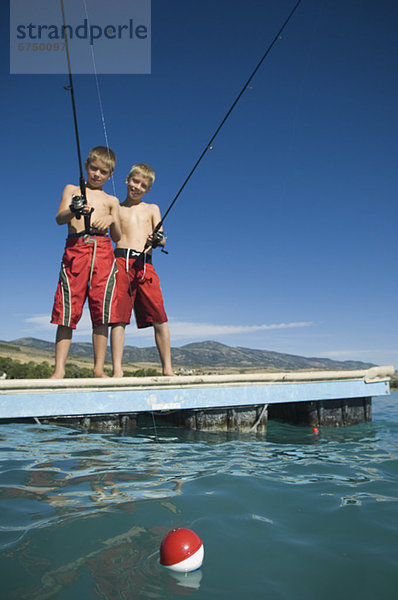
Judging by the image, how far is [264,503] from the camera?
292 cm

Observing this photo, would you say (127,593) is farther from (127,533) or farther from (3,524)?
(3,524)

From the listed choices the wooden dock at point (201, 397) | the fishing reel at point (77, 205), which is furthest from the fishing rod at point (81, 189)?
the wooden dock at point (201, 397)

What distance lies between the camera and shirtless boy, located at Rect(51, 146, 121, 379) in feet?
16.4

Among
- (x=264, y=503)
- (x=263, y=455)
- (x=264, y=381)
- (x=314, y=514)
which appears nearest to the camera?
(x=314, y=514)

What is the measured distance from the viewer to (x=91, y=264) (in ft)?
17.1

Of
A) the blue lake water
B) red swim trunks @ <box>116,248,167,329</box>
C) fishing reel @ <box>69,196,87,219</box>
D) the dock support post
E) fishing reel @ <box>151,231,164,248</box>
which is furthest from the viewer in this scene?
the dock support post

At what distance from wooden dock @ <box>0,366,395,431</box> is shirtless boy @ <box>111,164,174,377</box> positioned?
1.92 ft

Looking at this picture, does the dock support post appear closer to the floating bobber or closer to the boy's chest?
the boy's chest

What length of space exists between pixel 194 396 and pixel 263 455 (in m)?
1.34

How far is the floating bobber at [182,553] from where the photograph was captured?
77.5 inches

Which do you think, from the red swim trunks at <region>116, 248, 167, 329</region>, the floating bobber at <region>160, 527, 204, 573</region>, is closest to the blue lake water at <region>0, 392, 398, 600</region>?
the floating bobber at <region>160, 527, 204, 573</region>

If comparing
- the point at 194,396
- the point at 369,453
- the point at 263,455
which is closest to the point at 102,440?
the point at 194,396

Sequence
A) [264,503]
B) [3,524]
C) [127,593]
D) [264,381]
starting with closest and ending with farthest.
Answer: [127,593]
[3,524]
[264,503]
[264,381]

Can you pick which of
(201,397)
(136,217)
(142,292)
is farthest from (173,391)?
(136,217)
